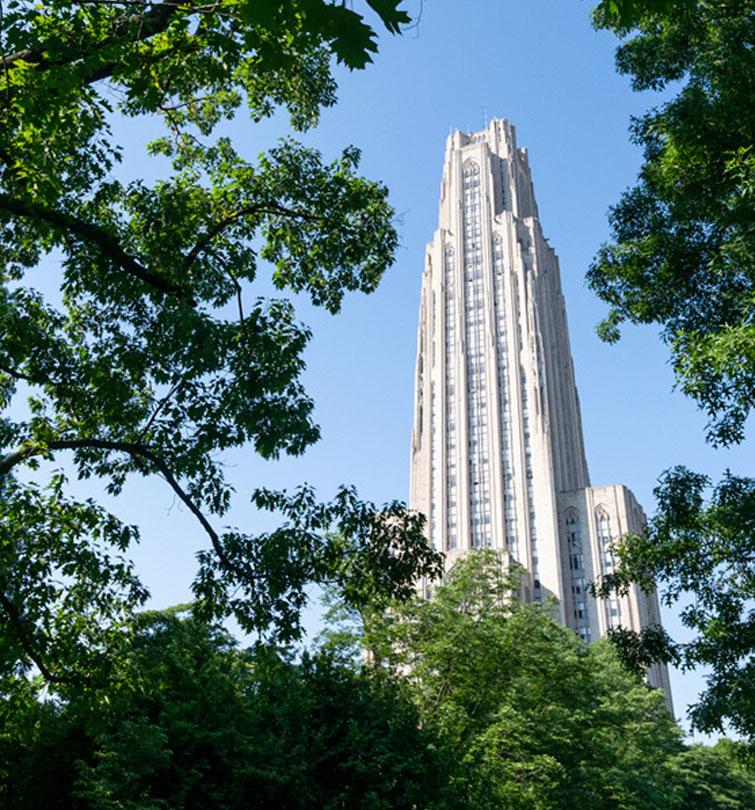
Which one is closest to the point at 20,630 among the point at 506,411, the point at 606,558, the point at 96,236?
the point at 96,236

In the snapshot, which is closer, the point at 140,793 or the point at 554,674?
the point at 140,793

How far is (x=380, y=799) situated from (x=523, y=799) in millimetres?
5087

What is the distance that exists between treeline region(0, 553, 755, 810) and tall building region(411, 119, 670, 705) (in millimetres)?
60711

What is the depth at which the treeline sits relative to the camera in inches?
641

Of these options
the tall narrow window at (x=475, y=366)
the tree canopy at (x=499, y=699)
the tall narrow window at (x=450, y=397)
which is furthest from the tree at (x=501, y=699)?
the tall narrow window at (x=450, y=397)

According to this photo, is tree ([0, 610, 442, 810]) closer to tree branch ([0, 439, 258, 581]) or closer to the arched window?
tree branch ([0, 439, 258, 581])

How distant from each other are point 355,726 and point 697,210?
14.3m

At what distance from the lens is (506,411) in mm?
98625

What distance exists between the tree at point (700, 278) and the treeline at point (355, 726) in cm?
473

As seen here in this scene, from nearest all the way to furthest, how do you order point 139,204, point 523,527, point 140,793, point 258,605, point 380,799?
point 258,605, point 139,204, point 140,793, point 380,799, point 523,527

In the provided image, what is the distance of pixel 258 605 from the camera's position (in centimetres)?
1005

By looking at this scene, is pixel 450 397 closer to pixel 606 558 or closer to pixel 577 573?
pixel 577 573

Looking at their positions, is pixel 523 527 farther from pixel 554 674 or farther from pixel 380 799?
pixel 380 799

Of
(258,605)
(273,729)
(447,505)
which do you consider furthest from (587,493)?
(258,605)
